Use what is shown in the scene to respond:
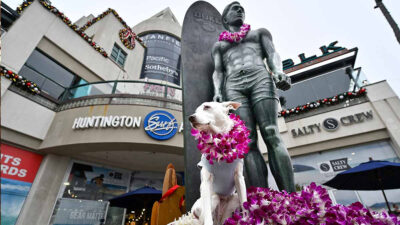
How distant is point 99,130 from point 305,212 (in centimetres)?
889

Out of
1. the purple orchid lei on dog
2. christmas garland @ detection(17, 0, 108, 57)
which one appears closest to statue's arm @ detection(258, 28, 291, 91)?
the purple orchid lei on dog

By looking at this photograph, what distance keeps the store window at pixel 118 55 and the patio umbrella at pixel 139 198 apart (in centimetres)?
1131

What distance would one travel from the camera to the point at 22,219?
7504 mm

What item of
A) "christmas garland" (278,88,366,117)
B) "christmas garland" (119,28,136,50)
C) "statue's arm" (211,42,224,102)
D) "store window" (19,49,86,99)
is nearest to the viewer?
"statue's arm" (211,42,224,102)

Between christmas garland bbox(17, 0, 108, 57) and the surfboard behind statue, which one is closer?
the surfboard behind statue

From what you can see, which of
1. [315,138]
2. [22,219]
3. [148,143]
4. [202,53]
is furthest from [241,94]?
[22,219]

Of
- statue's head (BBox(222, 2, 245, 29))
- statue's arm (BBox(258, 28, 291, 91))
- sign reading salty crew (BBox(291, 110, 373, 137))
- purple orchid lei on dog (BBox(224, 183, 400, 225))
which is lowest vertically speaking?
purple orchid lei on dog (BBox(224, 183, 400, 225))

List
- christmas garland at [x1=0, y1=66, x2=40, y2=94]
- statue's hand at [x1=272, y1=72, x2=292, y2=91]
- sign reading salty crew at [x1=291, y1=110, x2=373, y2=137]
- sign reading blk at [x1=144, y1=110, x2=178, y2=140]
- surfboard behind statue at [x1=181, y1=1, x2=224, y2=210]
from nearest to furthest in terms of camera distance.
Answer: statue's hand at [x1=272, y1=72, x2=292, y2=91] → surfboard behind statue at [x1=181, y1=1, x2=224, y2=210] → christmas garland at [x1=0, y1=66, x2=40, y2=94] → sign reading salty crew at [x1=291, y1=110, x2=373, y2=137] → sign reading blk at [x1=144, y1=110, x2=178, y2=140]

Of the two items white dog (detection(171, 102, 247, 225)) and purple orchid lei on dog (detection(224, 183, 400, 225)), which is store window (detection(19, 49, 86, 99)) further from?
purple orchid lei on dog (detection(224, 183, 400, 225))

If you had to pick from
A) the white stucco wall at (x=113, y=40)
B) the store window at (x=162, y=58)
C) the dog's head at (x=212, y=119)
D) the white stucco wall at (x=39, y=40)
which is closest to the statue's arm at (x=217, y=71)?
the dog's head at (x=212, y=119)

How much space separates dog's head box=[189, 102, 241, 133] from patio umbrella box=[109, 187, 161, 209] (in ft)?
21.6

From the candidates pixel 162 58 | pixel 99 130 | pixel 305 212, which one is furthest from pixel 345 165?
pixel 162 58

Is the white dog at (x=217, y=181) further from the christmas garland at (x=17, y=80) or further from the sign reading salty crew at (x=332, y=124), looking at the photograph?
the christmas garland at (x=17, y=80)

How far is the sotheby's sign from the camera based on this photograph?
859 cm
